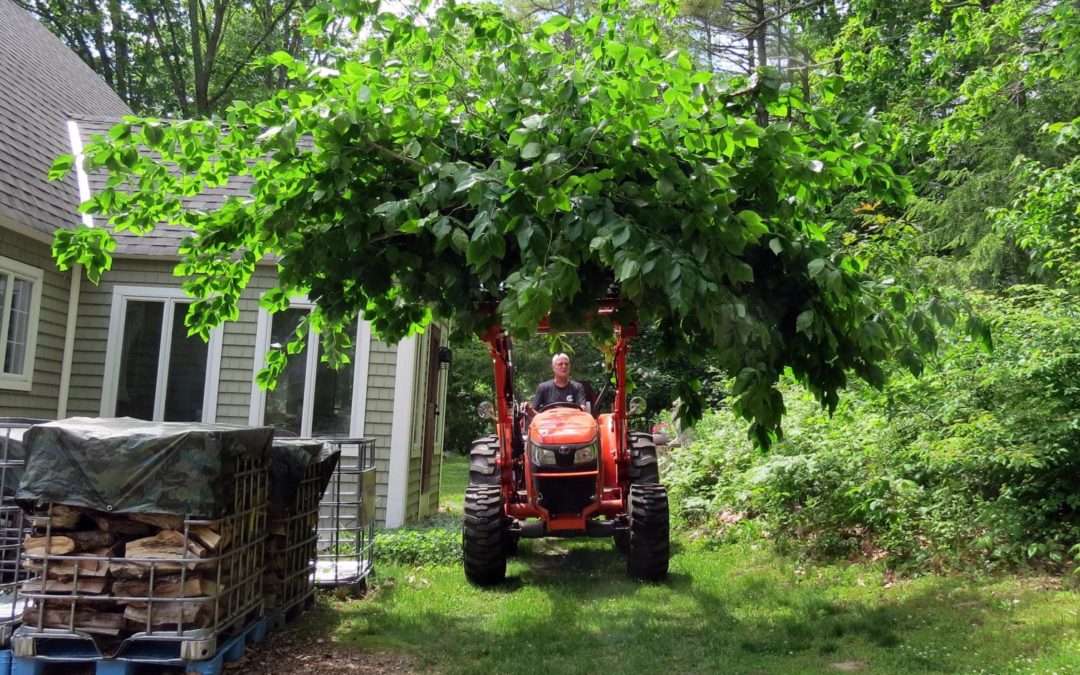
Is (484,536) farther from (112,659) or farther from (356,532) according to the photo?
(112,659)

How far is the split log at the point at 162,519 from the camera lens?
14.5 ft

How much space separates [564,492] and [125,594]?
3526mm

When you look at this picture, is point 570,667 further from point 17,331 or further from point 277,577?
point 17,331

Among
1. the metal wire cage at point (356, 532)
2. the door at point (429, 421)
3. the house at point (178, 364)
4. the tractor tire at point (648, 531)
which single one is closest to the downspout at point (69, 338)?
the house at point (178, 364)

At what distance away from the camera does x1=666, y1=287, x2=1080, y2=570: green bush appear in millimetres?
6602

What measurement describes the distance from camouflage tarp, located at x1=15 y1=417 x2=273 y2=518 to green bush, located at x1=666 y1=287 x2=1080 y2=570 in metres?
5.32

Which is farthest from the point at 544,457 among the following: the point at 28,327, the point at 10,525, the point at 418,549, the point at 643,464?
the point at 28,327

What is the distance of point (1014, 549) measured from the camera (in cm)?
657

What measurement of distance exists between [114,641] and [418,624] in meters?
2.13


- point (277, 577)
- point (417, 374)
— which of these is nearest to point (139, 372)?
point (417, 374)

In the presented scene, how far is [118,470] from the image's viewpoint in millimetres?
4305

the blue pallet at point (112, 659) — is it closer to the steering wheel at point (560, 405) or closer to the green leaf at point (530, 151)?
the green leaf at point (530, 151)

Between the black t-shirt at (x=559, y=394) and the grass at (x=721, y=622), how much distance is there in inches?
64.2

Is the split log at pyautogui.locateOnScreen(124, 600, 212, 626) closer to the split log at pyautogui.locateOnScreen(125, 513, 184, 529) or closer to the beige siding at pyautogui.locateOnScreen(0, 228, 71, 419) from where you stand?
the split log at pyautogui.locateOnScreen(125, 513, 184, 529)
